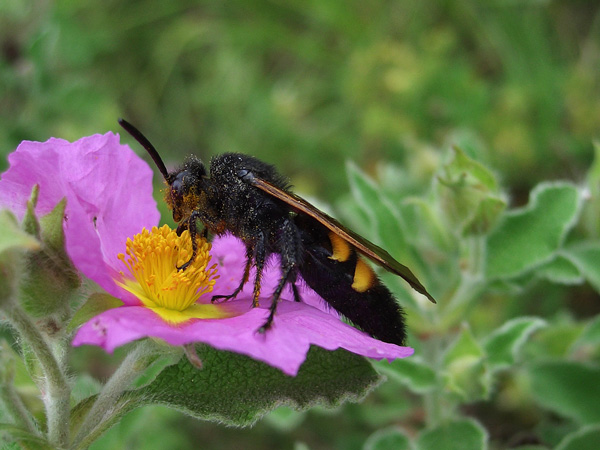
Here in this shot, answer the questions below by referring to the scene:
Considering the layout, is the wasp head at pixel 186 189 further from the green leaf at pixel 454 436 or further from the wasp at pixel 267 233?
the green leaf at pixel 454 436

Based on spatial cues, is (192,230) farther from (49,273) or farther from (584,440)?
(584,440)

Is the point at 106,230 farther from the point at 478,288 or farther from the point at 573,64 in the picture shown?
the point at 573,64

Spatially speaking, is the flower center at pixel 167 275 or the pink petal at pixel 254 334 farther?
the flower center at pixel 167 275

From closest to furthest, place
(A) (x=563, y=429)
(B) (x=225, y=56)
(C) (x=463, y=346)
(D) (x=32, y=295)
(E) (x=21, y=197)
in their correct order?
(D) (x=32, y=295)
(E) (x=21, y=197)
(C) (x=463, y=346)
(A) (x=563, y=429)
(B) (x=225, y=56)

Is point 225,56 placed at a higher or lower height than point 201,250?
higher

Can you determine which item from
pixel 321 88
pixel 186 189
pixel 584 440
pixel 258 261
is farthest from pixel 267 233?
pixel 321 88

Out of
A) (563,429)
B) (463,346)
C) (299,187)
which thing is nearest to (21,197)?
(463,346)

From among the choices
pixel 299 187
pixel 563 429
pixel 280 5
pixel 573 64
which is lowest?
pixel 563 429

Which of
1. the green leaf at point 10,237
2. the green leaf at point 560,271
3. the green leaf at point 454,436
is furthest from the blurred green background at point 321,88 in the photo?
the green leaf at point 10,237
